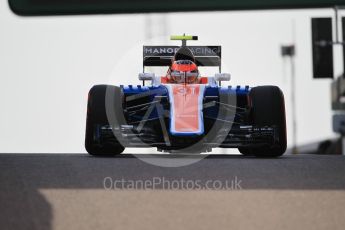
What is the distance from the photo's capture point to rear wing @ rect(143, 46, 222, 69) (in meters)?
14.0

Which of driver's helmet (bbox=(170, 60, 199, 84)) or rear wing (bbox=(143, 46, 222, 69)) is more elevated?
rear wing (bbox=(143, 46, 222, 69))

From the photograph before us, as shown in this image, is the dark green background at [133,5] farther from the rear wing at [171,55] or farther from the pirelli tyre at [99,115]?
the rear wing at [171,55]

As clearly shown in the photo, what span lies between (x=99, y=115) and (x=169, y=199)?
15.4 ft

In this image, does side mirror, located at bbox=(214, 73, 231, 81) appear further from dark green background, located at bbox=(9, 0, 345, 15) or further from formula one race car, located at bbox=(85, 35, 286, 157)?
dark green background, located at bbox=(9, 0, 345, 15)

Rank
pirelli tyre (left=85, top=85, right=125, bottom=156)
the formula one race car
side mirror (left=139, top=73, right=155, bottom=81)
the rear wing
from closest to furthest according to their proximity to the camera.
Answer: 1. the formula one race car
2. pirelli tyre (left=85, top=85, right=125, bottom=156)
3. side mirror (left=139, top=73, right=155, bottom=81)
4. the rear wing

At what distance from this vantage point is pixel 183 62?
1309 centimetres

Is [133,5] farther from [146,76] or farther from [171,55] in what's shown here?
[171,55]

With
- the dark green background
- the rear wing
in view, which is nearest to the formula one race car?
the rear wing

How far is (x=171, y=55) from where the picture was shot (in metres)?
14.0

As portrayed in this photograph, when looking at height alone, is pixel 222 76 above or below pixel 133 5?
above

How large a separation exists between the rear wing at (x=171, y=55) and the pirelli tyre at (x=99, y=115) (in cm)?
230

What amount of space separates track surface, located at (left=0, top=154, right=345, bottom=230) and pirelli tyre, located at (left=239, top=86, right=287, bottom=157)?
2244 mm

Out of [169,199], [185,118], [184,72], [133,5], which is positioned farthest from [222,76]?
[133,5]

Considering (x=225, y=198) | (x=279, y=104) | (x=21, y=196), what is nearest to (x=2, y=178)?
(x=21, y=196)
